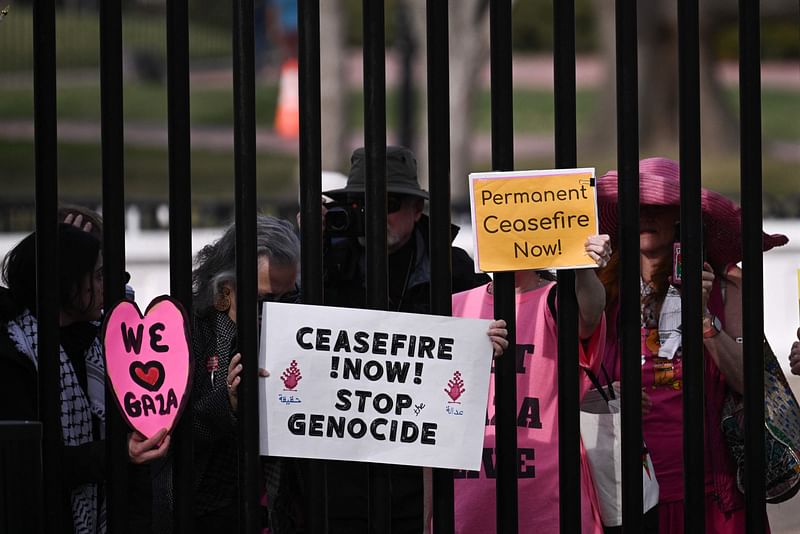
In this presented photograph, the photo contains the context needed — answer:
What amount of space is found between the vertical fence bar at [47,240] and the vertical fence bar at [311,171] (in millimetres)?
495

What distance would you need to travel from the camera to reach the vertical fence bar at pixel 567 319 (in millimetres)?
2641

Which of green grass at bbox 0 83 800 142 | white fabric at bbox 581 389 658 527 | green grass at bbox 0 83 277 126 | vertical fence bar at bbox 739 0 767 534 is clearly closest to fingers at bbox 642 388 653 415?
white fabric at bbox 581 389 658 527

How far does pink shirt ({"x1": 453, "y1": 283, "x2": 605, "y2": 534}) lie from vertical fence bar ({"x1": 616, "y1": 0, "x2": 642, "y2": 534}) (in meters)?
0.26

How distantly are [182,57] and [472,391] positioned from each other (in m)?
0.90

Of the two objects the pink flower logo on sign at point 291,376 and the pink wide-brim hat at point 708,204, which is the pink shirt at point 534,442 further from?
the pink flower logo on sign at point 291,376

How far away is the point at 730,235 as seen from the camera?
3326 millimetres

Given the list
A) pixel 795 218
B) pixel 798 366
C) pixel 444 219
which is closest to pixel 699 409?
pixel 798 366

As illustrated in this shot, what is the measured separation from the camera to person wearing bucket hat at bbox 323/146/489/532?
136 inches

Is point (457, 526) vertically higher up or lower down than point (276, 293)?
lower down

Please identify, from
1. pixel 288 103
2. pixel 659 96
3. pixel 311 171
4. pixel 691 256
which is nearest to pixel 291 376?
pixel 311 171

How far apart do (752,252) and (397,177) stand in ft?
4.47

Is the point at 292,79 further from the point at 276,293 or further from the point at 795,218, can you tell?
the point at 276,293

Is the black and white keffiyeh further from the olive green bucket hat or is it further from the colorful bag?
the colorful bag

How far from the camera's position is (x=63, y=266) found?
9.84 ft
